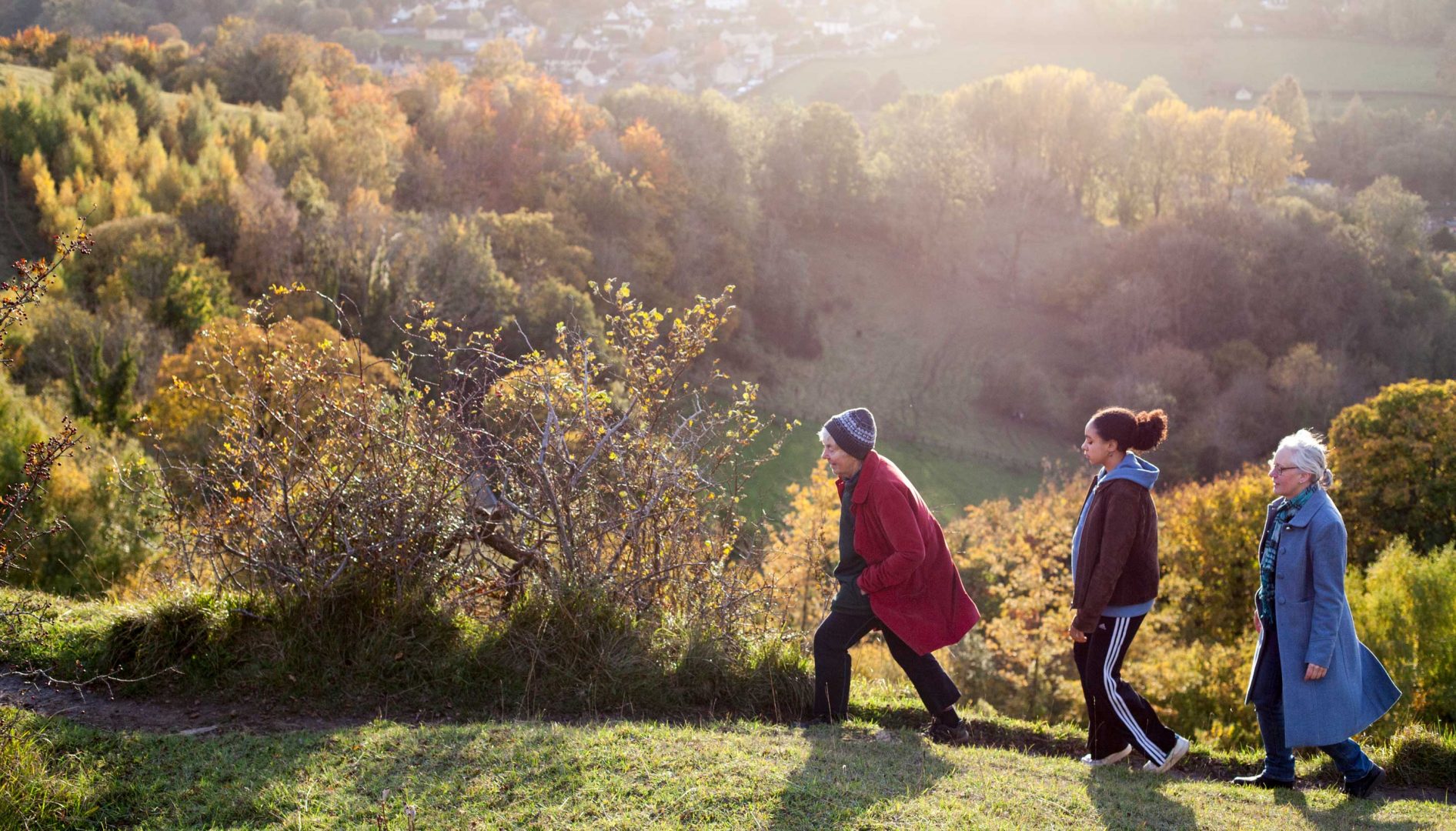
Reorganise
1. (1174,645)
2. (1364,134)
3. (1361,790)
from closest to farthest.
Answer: (1361,790)
(1174,645)
(1364,134)

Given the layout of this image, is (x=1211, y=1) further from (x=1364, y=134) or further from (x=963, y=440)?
(x=963, y=440)

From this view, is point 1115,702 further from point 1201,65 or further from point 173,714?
point 1201,65

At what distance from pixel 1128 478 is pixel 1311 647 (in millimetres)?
1215

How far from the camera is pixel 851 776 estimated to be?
15.3ft

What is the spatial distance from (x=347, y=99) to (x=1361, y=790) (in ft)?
157

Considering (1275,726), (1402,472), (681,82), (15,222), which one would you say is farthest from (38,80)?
(681,82)

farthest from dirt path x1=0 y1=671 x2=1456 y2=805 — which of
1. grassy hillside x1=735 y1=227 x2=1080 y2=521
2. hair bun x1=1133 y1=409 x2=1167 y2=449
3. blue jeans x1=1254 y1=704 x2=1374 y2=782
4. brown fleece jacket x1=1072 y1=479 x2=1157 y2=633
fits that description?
grassy hillside x1=735 y1=227 x2=1080 y2=521

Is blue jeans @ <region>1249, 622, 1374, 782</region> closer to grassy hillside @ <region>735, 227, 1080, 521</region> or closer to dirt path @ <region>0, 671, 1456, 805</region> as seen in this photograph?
dirt path @ <region>0, 671, 1456, 805</region>

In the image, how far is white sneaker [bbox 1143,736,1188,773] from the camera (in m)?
5.41

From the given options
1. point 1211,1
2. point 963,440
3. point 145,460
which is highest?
point 1211,1

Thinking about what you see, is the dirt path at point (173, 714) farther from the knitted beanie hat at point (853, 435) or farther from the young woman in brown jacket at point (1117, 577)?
the knitted beanie hat at point (853, 435)

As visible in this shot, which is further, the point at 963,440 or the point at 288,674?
the point at 963,440

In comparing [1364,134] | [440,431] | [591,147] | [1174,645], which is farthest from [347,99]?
[1364,134]

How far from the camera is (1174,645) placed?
20.0 meters
